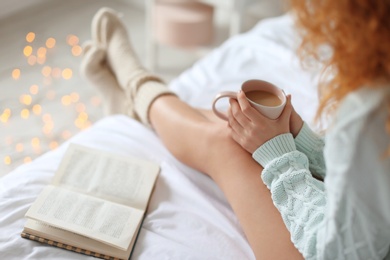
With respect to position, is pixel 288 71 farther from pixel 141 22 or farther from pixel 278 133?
pixel 141 22

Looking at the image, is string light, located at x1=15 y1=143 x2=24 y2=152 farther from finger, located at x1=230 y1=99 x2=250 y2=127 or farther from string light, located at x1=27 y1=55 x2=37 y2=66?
finger, located at x1=230 y1=99 x2=250 y2=127

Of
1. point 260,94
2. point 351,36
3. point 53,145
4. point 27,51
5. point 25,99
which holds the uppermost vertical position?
point 351,36

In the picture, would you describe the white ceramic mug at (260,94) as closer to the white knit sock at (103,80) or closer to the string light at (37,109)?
the white knit sock at (103,80)

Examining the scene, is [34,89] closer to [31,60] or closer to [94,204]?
[31,60]

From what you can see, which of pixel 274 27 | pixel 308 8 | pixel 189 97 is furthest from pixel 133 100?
pixel 308 8

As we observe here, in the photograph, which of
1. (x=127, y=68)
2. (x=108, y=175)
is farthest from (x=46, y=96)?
(x=108, y=175)

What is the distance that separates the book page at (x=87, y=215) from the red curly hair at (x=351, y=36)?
0.48 meters

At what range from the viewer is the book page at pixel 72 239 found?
98 cm

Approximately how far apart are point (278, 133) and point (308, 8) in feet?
1.19

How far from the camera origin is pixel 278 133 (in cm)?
105

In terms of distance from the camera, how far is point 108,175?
115 centimetres

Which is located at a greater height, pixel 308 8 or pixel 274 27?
pixel 308 8

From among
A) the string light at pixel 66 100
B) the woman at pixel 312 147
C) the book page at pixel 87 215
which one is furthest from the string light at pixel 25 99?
the book page at pixel 87 215

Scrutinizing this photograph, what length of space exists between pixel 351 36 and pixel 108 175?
2.18ft
